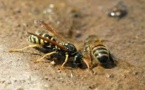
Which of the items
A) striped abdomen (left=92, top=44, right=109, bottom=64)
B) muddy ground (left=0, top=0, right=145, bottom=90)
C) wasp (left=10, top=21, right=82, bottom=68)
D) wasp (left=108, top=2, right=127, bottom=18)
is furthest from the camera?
wasp (left=108, top=2, right=127, bottom=18)

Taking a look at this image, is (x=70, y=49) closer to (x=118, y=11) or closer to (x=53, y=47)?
(x=53, y=47)

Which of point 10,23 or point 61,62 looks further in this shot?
point 10,23

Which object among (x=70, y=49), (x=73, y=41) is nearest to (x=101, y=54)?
(x=70, y=49)

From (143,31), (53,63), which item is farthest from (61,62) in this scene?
(143,31)

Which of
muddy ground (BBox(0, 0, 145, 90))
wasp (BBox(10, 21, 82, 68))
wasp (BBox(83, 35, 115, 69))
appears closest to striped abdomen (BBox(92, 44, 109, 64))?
wasp (BBox(83, 35, 115, 69))

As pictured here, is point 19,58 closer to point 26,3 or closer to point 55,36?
point 55,36

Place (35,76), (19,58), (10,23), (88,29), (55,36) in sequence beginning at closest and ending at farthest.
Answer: (35,76), (19,58), (55,36), (10,23), (88,29)

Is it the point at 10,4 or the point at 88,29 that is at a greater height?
the point at 10,4

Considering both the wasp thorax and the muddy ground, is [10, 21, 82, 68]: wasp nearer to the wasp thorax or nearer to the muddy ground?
the wasp thorax
